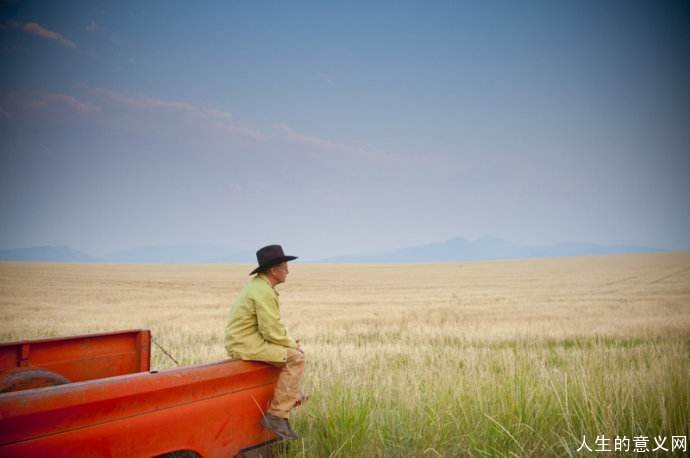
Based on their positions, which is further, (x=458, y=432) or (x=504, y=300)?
(x=504, y=300)

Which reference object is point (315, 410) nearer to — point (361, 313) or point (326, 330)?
point (326, 330)

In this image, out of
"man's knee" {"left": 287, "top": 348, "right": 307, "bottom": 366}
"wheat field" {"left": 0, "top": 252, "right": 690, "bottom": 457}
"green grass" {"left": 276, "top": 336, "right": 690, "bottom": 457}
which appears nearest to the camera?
"man's knee" {"left": 287, "top": 348, "right": 307, "bottom": 366}

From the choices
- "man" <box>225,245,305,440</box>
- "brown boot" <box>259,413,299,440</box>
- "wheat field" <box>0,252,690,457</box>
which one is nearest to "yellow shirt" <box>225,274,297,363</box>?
"man" <box>225,245,305,440</box>

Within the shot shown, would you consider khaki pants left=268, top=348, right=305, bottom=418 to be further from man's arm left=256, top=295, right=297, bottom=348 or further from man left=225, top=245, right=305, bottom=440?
man's arm left=256, top=295, right=297, bottom=348

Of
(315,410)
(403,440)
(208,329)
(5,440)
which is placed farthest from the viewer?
(208,329)

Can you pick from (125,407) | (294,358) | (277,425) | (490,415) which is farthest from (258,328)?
(490,415)

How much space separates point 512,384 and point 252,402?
2729 millimetres

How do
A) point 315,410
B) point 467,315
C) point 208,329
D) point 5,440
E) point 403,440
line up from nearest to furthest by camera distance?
point 5,440
point 403,440
point 315,410
point 208,329
point 467,315

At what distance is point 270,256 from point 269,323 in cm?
56

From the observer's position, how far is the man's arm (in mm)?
3658

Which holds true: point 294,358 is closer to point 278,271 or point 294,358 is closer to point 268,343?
point 268,343

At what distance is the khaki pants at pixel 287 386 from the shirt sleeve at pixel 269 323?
0.12 metres

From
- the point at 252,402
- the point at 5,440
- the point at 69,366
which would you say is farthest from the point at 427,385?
the point at 5,440

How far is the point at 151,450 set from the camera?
9.54 ft
